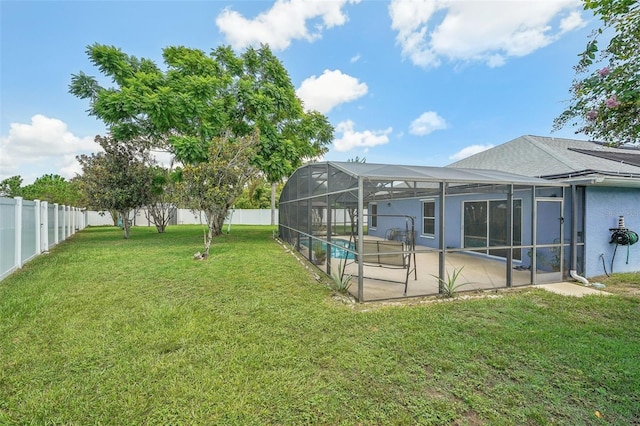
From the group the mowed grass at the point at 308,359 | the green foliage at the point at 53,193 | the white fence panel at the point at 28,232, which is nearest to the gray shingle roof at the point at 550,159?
the mowed grass at the point at 308,359

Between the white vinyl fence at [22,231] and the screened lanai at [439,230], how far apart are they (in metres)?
6.33

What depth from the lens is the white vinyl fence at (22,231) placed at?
5707mm

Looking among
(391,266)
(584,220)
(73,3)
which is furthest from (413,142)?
(73,3)

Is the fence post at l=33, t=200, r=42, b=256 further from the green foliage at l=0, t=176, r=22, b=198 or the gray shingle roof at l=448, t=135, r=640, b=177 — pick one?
the green foliage at l=0, t=176, r=22, b=198

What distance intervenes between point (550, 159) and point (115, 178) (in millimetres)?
15950

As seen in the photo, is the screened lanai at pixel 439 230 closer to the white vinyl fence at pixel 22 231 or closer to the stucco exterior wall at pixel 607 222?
the stucco exterior wall at pixel 607 222

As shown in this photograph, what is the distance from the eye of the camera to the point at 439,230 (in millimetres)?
5238

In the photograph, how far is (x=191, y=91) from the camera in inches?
418

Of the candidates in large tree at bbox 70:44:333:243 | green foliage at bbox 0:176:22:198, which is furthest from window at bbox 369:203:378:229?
green foliage at bbox 0:176:22:198

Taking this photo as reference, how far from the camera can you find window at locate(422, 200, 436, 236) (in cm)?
1105

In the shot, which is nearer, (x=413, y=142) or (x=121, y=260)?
(x=121, y=260)

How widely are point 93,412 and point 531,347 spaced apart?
4.14 metres

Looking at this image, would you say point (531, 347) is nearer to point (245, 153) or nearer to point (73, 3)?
point (245, 153)

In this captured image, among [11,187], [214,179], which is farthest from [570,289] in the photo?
[11,187]
